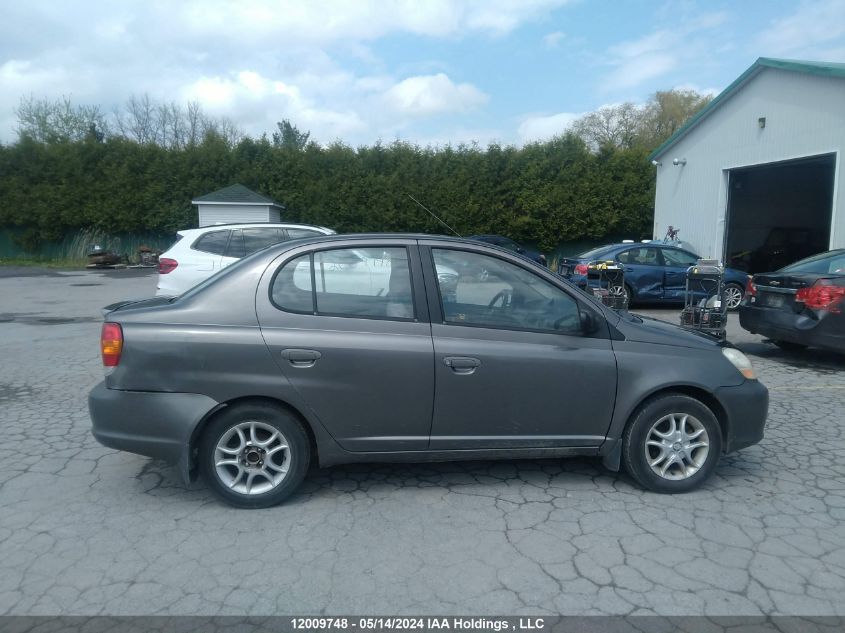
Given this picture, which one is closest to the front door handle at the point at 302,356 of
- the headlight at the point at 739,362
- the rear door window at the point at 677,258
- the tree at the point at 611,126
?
the headlight at the point at 739,362

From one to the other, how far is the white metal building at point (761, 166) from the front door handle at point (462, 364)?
12.4 meters

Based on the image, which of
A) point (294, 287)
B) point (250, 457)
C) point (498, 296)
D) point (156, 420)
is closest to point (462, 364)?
point (498, 296)

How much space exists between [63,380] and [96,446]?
8.44 ft

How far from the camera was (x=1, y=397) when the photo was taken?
254 inches

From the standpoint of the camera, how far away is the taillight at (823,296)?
7.32m

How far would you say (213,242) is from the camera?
966 centimetres

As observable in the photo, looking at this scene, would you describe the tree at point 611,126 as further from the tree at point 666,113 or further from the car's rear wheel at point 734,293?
the car's rear wheel at point 734,293

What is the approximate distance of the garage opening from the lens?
2150 centimetres

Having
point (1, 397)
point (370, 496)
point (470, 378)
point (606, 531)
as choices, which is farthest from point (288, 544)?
point (1, 397)

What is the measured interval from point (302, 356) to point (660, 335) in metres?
2.37

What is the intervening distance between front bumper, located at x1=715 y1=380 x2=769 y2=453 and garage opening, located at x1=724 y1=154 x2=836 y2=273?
60.1 feet

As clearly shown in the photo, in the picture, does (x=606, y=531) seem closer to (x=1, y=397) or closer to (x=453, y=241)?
(x=453, y=241)

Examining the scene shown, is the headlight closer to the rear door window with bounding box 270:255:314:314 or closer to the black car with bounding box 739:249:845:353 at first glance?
the rear door window with bounding box 270:255:314:314
